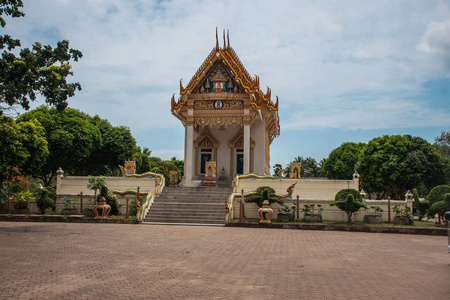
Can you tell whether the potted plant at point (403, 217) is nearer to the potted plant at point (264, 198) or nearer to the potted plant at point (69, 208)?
the potted plant at point (264, 198)

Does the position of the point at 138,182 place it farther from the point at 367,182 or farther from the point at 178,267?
the point at 367,182

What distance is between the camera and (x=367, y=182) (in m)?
36.1

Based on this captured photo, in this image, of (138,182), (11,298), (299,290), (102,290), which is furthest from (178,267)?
(138,182)

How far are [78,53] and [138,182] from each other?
8436mm

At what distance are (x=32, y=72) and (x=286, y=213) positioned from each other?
11168mm

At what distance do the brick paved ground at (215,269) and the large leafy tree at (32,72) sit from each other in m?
4.77

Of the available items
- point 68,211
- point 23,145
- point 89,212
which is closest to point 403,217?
point 89,212

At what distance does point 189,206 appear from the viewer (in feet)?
62.2

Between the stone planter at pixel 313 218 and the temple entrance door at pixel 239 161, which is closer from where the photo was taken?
the stone planter at pixel 313 218

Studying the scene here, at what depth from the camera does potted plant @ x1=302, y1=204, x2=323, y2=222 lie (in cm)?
1725

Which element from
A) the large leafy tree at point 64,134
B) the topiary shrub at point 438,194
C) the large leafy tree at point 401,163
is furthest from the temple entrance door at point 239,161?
the large leafy tree at point 401,163

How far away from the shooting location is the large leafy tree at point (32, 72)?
43.8 feet

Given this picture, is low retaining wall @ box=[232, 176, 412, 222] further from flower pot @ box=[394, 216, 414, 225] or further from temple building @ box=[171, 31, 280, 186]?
temple building @ box=[171, 31, 280, 186]

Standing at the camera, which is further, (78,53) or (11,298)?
(78,53)
